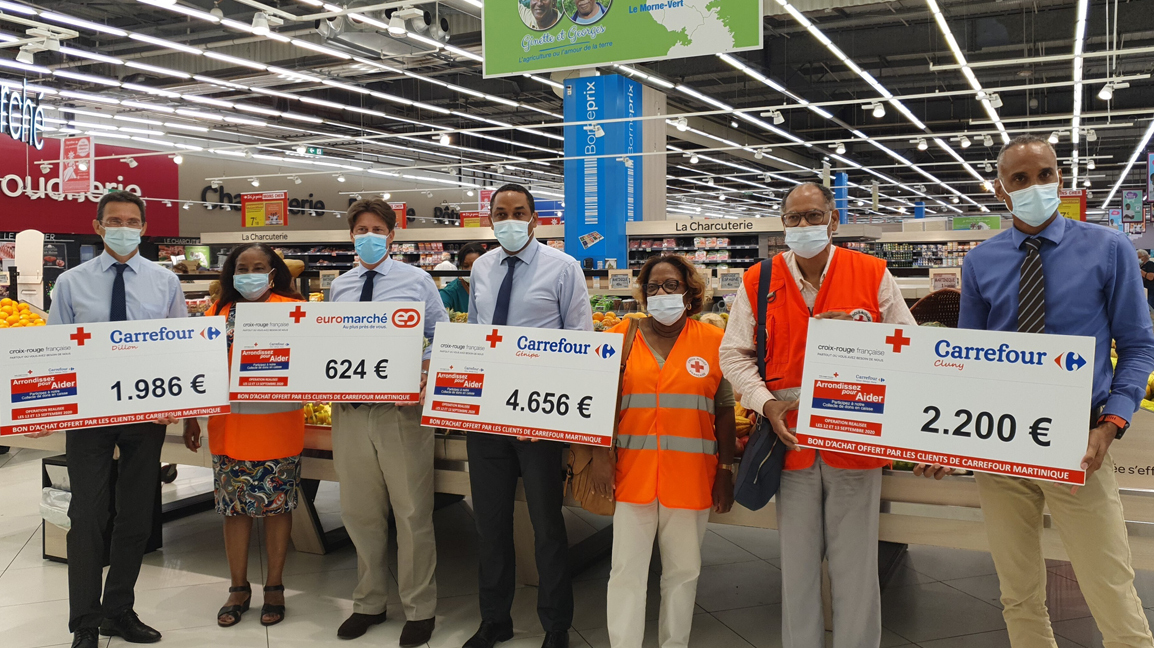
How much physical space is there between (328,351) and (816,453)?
193 cm

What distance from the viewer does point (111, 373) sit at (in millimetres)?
3148

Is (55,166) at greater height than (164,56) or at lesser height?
lesser

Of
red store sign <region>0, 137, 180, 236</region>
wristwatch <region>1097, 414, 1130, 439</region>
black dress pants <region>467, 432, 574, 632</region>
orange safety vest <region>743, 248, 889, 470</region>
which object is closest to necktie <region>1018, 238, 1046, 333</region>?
wristwatch <region>1097, 414, 1130, 439</region>

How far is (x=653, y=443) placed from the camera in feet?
9.22

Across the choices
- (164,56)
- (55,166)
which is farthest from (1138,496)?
(55,166)

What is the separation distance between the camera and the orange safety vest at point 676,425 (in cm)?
276

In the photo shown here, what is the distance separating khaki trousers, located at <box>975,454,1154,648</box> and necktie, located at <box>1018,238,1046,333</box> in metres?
0.40

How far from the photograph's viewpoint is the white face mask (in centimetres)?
277

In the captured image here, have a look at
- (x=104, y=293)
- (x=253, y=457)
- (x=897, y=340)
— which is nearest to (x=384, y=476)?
(x=253, y=457)

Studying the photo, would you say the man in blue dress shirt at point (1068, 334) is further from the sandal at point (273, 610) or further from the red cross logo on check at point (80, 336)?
the red cross logo on check at point (80, 336)

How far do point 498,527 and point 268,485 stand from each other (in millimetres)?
1015

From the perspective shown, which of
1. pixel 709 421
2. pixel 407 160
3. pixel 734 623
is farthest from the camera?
pixel 407 160

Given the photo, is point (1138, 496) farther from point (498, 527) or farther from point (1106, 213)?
point (1106, 213)

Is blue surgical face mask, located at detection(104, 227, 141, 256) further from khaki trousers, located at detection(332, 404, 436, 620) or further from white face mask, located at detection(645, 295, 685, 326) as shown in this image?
white face mask, located at detection(645, 295, 685, 326)
